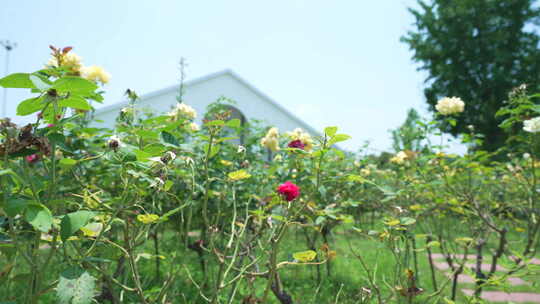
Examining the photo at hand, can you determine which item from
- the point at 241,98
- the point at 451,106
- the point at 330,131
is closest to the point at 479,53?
the point at 241,98

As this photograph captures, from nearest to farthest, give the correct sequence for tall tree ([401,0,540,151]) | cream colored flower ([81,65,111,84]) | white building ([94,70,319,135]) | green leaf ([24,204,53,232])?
1. green leaf ([24,204,53,232])
2. cream colored flower ([81,65,111,84])
3. white building ([94,70,319,135])
4. tall tree ([401,0,540,151])

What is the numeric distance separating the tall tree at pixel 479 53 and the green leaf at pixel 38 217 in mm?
13113

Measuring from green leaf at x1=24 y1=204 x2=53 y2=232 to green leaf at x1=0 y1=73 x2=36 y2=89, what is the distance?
196 mm

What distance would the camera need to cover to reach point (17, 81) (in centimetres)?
52

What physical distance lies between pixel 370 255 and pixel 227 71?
23.1 feet

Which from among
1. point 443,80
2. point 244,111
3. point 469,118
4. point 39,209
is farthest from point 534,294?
point 443,80

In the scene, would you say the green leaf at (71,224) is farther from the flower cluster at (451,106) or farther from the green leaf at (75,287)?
the flower cluster at (451,106)

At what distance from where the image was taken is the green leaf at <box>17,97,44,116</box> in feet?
1.90

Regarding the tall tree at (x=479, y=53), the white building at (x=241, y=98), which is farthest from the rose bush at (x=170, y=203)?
the tall tree at (x=479, y=53)

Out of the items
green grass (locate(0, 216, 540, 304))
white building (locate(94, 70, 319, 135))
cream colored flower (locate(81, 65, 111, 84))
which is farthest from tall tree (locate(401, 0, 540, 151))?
cream colored flower (locate(81, 65, 111, 84))

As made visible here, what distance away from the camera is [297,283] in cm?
244

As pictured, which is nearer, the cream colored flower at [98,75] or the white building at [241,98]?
the cream colored flower at [98,75]

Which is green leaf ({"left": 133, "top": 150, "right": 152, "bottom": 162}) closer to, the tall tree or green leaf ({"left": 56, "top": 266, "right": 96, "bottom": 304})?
green leaf ({"left": 56, "top": 266, "right": 96, "bottom": 304})

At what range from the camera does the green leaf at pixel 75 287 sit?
535 millimetres
